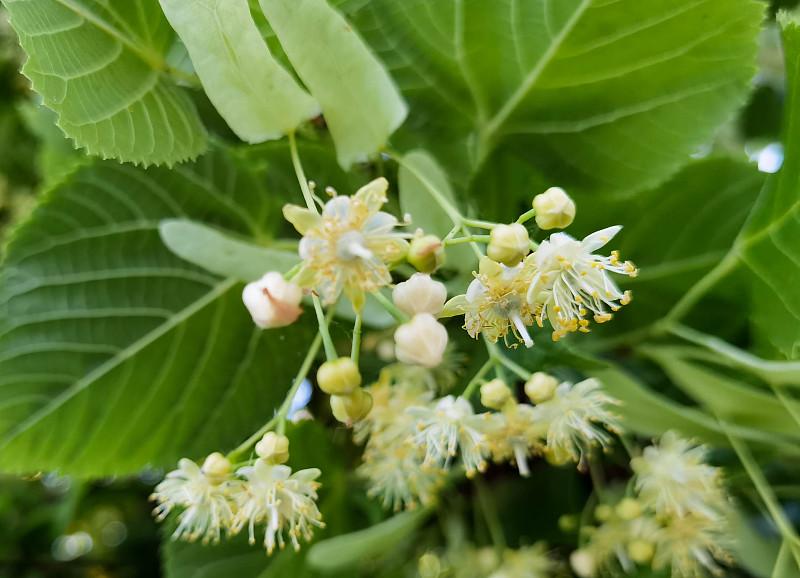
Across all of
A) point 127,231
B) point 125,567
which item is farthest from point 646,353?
point 125,567

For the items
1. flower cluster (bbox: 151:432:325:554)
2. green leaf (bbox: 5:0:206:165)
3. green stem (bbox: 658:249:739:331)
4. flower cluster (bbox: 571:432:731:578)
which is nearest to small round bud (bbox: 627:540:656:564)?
flower cluster (bbox: 571:432:731:578)

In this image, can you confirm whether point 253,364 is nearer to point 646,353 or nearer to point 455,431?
point 455,431

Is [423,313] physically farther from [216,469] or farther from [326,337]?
[216,469]

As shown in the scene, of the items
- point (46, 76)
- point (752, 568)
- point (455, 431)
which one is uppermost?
point (46, 76)

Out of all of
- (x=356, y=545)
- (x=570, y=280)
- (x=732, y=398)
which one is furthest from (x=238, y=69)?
(x=732, y=398)

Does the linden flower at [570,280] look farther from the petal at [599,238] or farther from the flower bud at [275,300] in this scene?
the flower bud at [275,300]

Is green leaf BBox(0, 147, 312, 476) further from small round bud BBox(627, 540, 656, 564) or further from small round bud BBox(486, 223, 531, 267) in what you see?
small round bud BBox(627, 540, 656, 564)
